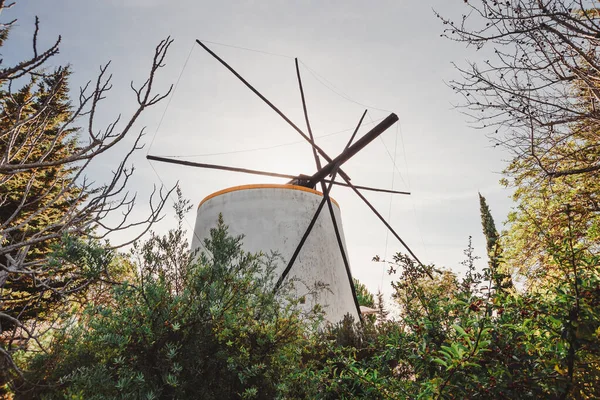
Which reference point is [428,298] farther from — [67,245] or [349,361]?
[67,245]

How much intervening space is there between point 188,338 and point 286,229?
509 cm

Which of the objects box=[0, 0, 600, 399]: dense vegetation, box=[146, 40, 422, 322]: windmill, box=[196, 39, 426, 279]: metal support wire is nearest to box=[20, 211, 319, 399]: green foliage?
box=[0, 0, 600, 399]: dense vegetation

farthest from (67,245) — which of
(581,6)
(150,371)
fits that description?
(581,6)

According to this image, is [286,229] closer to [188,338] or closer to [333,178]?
[333,178]

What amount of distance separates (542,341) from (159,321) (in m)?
3.01

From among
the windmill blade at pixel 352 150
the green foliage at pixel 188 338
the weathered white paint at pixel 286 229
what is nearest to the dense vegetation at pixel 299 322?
the green foliage at pixel 188 338

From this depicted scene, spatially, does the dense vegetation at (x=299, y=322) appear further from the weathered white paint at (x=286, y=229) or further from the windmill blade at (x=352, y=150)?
the windmill blade at (x=352, y=150)

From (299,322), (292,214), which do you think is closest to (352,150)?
(292,214)

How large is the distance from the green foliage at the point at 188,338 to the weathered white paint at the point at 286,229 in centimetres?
414

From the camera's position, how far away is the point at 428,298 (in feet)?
9.74

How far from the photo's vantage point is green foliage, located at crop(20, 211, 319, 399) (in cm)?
263

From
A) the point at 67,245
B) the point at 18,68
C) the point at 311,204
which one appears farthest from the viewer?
the point at 311,204

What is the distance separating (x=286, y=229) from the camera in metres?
8.02

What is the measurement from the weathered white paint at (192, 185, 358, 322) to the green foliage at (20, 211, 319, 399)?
414 cm
